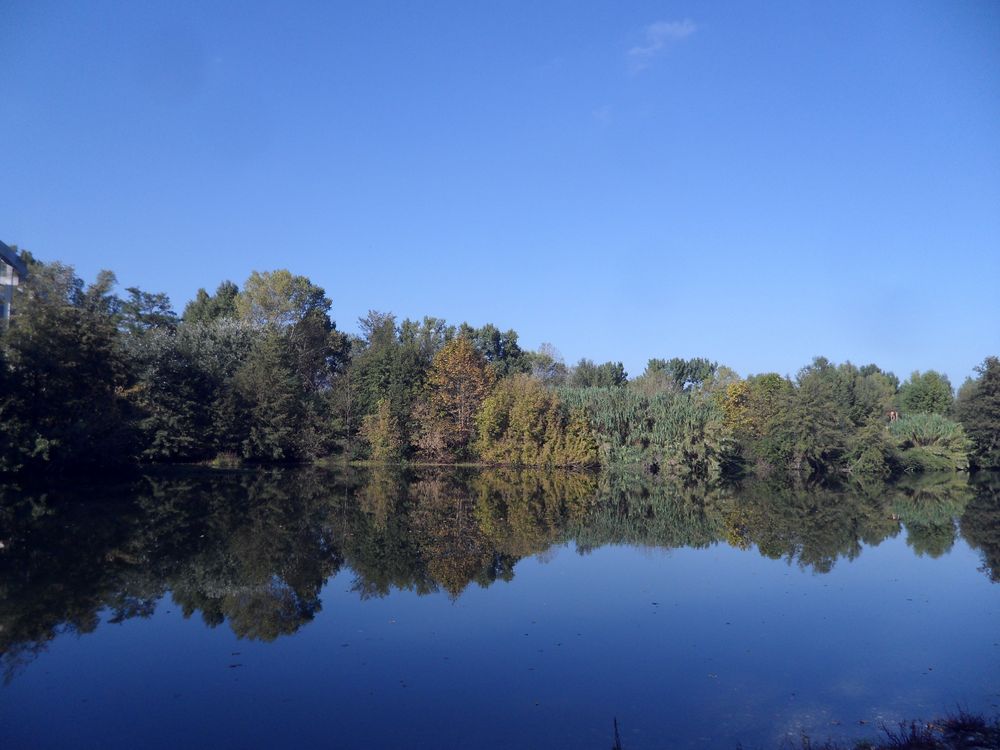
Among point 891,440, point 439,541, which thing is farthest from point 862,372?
point 439,541

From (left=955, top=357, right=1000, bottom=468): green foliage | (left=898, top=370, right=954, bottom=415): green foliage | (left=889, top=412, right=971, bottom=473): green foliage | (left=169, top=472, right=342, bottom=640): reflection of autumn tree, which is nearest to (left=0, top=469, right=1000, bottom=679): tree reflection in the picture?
(left=169, top=472, right=342, bottom=640): reflection of autumn tree

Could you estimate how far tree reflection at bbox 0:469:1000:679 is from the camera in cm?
1170

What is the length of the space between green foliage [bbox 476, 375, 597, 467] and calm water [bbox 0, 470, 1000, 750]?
20.9 m

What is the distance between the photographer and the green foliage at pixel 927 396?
6838 centimetres

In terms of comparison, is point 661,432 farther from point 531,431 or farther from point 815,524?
point 815,524

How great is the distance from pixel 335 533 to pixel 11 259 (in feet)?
111

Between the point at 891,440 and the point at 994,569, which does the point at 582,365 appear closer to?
the point at 891,440

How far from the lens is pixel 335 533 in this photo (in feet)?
59.7

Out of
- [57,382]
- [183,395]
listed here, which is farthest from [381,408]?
[57,382]

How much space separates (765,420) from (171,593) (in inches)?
1674

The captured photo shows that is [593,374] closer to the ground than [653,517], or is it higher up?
higher up

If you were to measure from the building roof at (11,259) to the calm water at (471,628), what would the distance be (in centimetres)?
2329

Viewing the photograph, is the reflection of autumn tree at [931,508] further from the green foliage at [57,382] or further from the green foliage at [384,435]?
the green foliage at [57,382]

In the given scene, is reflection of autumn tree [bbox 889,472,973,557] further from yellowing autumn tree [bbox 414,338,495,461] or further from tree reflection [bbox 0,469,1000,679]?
yellowing autumn tree [bbox 414,338,495,461]
